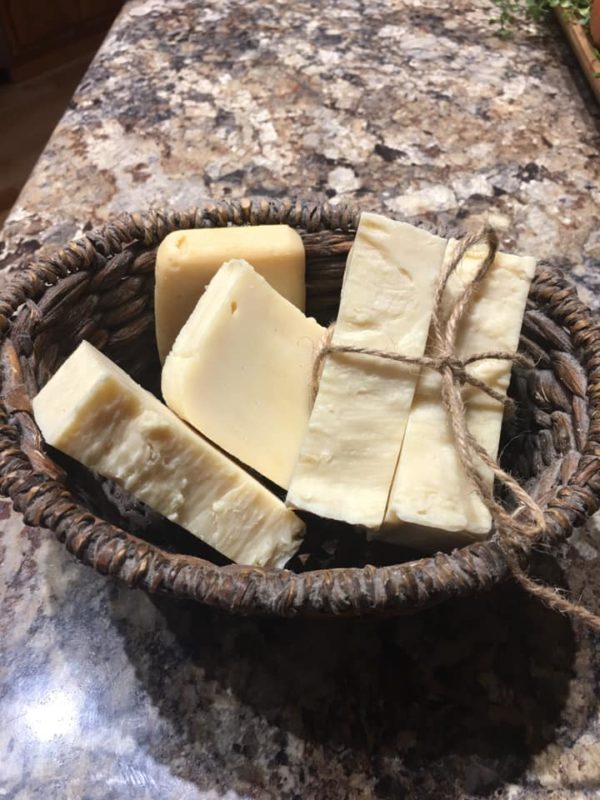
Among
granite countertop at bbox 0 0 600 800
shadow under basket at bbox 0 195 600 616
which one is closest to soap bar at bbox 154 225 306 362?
shadow under basket at bbox 0 195 600 616

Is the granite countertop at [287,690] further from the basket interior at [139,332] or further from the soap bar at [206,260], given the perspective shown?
the soap bar at [206,260]

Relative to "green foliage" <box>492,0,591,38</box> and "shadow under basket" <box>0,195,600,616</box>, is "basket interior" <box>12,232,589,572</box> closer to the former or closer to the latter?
"shadow under basket" <box>0,195,600,616</box>

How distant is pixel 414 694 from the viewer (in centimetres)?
65

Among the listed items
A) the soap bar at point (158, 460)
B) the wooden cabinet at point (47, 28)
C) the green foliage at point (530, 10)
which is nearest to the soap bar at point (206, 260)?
the soap bar at point (158, 460)

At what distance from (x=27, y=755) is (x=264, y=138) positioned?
3.32ft

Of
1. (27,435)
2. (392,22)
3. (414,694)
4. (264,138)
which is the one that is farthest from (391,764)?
(392,22)

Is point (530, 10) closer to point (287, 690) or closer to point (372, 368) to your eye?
point (372, 368)

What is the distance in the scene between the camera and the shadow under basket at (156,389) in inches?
19.6

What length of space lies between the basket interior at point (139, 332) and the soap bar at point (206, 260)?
4cm

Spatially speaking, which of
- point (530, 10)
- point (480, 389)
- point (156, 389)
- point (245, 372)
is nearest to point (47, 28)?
point (530, 10)

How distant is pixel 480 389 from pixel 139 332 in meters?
0.38

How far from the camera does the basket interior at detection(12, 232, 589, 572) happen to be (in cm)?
66

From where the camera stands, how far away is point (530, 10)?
1486 mm

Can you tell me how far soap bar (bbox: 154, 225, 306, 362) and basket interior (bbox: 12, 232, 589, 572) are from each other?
0.04 meters
